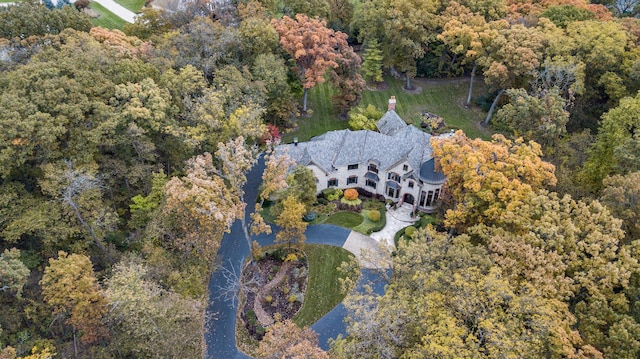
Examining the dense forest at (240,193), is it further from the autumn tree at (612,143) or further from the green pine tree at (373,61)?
the green pine tree at (373,61)

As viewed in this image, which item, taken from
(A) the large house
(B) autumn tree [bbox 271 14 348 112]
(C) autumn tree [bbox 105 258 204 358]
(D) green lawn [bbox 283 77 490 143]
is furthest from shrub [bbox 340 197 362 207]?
(C) autumn tree [bbox 105 258 204 358]

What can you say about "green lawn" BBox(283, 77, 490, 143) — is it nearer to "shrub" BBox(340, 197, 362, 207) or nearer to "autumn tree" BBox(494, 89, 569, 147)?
"autumn tree" BBox(494, 89, 569, 147)

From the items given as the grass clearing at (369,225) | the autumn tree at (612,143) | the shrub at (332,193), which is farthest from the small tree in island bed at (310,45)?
the autumn tree at (612,143)

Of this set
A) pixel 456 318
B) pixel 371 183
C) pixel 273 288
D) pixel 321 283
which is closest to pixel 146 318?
pixel 273 288

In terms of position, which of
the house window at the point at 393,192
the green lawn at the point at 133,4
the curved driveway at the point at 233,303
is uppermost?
the green lawn at the point at 133,4

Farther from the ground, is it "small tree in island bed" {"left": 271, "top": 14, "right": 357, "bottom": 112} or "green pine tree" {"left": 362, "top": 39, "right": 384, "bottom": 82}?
"small tree in island bed" {"left": 271, "top": 14, "right": 357, "bottom": 112}
